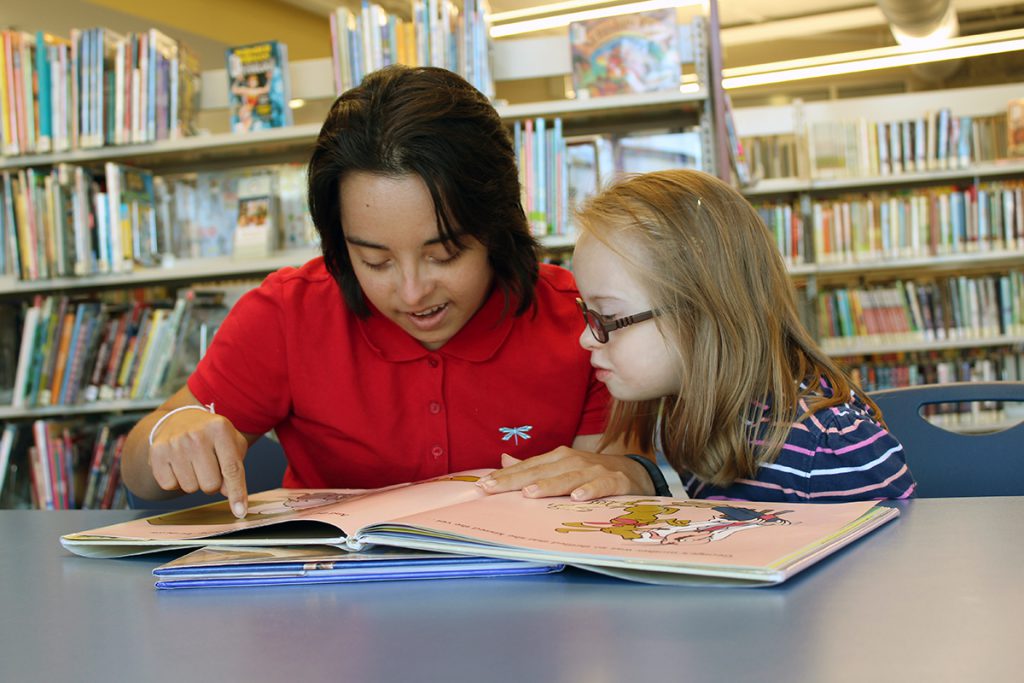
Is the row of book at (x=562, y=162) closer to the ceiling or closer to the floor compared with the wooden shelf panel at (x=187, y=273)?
Answer: closer to the ceiling

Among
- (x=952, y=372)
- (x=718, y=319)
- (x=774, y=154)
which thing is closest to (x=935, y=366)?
(x=952, y=372)

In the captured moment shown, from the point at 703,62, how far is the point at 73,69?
1847 mm

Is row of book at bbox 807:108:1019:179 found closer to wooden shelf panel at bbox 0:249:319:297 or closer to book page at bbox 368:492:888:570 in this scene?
wooden shelf panel at bbox 0:249:319:297

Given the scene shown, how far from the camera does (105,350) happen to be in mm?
2801

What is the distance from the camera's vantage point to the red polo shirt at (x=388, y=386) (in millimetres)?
1183

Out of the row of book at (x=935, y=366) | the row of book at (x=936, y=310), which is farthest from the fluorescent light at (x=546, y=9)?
the row of book at (x=935, y=366)

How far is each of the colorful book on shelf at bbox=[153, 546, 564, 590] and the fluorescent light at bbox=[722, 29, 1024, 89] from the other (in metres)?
7.08

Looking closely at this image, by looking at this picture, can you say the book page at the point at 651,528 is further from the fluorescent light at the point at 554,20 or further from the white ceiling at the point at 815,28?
the fluorescent light at the point at 554,20

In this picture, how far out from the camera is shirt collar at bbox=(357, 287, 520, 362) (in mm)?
1204

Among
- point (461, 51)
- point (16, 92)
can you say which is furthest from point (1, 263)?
point (461, 51)

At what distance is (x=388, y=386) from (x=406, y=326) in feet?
0.29

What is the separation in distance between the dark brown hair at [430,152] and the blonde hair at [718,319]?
13 cm

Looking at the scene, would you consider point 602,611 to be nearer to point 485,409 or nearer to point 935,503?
point 935,503

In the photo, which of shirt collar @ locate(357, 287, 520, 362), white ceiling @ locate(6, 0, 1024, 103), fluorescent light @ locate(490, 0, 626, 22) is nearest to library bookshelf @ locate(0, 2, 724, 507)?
shirt collar @ locate(357, 287, 520, 362)
